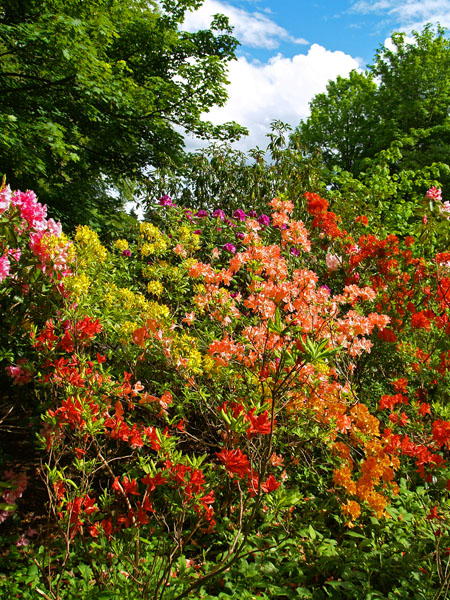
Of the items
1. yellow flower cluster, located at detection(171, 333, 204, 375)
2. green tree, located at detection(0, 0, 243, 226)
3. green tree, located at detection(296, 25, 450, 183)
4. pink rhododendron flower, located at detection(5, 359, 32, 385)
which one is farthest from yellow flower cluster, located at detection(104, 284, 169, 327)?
green tree, located at detection(296, 25, 450, 183)

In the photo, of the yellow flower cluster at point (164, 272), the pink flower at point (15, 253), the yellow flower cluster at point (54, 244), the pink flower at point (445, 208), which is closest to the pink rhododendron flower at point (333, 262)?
the pink flower at point (445, 208)

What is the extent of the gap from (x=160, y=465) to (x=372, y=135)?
17.7 metres

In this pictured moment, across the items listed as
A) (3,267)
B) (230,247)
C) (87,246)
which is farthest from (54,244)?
(230,247)

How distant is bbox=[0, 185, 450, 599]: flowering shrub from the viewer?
178 cm

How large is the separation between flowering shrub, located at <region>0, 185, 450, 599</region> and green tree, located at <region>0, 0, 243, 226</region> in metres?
3.16

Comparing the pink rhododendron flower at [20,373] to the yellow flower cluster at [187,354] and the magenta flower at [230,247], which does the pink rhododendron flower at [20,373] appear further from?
the magenta flower at [230,247]

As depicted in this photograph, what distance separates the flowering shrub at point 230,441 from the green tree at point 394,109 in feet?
38.2

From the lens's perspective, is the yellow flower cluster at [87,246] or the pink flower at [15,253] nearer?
the pink flower at [15,253]

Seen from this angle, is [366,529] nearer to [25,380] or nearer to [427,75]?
[25,380]

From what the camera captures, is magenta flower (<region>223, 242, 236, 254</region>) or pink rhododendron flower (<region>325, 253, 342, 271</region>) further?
magenta flower (<region>223, 242, 236, 254</region>)

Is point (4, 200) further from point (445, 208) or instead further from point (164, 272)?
point (445, 208)

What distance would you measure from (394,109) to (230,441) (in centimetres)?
1798

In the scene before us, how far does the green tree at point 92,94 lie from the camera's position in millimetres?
5078

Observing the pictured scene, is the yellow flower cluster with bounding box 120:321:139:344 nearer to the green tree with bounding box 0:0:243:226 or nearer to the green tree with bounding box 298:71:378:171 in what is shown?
the green tree with bounding box 0:0:243:226
